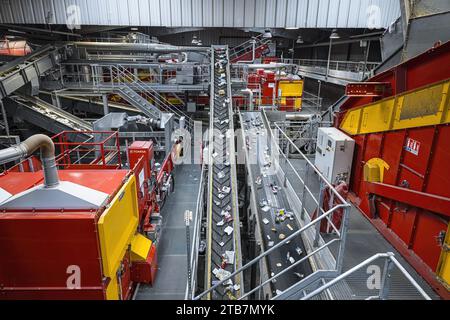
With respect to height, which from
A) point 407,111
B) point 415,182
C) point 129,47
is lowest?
point 415,182

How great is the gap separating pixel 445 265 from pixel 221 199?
12.5ft

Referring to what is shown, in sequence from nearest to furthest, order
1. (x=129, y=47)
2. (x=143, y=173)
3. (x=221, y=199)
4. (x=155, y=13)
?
1. (x=221, y=199)
2. (x=143, y=173)
3. (x=155, y=13)
4. (x=129, y=47)

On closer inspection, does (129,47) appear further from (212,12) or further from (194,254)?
(194,254)

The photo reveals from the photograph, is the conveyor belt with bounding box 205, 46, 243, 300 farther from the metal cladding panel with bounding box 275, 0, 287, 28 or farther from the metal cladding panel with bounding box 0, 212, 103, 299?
the metal cladding panel with bounding box 275, 0, 287, 28

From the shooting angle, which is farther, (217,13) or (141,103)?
(217,13)

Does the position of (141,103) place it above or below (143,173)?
above

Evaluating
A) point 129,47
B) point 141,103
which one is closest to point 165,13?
point 129,47

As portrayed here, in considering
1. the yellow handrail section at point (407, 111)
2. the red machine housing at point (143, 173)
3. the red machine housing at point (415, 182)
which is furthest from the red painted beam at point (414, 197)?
the red machine housing at point (143, 173)

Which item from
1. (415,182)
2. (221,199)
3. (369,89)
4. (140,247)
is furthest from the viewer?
(221,199)

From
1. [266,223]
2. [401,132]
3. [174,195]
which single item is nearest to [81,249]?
[266,223]

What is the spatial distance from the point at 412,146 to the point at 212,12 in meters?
12.1

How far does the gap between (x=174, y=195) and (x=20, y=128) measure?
9533 millimetres

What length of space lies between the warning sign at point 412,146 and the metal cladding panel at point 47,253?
438 centimetres

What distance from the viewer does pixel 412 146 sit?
4.11m
